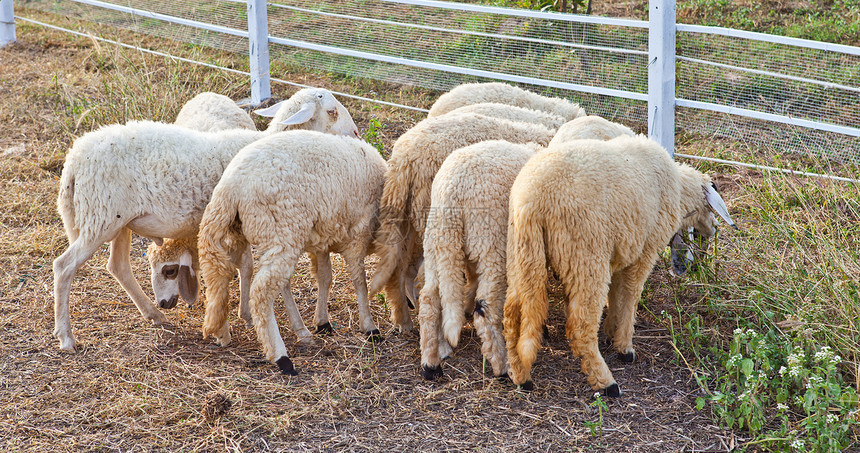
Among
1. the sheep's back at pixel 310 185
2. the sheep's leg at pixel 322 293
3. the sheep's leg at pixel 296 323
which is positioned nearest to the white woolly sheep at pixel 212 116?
the sheep's back at pixel 310 185

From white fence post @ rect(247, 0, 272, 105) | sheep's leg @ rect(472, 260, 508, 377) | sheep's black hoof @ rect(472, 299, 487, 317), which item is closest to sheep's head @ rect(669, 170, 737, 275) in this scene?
sheep's leg @ rect(472, 260, 508, 377)

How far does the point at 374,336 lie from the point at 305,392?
74 cm

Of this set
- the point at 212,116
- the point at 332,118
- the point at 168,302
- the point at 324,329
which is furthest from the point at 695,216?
the point at 212,116

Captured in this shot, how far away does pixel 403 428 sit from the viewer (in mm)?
3680

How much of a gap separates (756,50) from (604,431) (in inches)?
220

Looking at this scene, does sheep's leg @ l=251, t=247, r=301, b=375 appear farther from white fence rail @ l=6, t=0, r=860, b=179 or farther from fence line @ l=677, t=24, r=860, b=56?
fence line @ l=677, t=24, r=860, b=56

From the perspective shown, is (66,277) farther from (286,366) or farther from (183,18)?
(183,18)

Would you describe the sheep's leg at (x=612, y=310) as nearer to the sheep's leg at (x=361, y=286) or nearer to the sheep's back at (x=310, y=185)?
the sheep's leg at (x=361, y=286)

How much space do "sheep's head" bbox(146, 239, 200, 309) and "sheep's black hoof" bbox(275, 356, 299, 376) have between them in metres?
1.09

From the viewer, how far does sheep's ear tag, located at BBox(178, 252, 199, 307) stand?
4898 millimetres

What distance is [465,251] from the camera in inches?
160

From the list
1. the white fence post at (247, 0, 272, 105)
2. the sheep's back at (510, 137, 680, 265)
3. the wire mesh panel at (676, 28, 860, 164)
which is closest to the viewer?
the sheep's back at (510, 137, 680, 265)

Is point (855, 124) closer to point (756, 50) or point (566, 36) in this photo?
point (756, 50)

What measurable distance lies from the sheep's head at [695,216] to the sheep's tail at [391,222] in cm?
159
